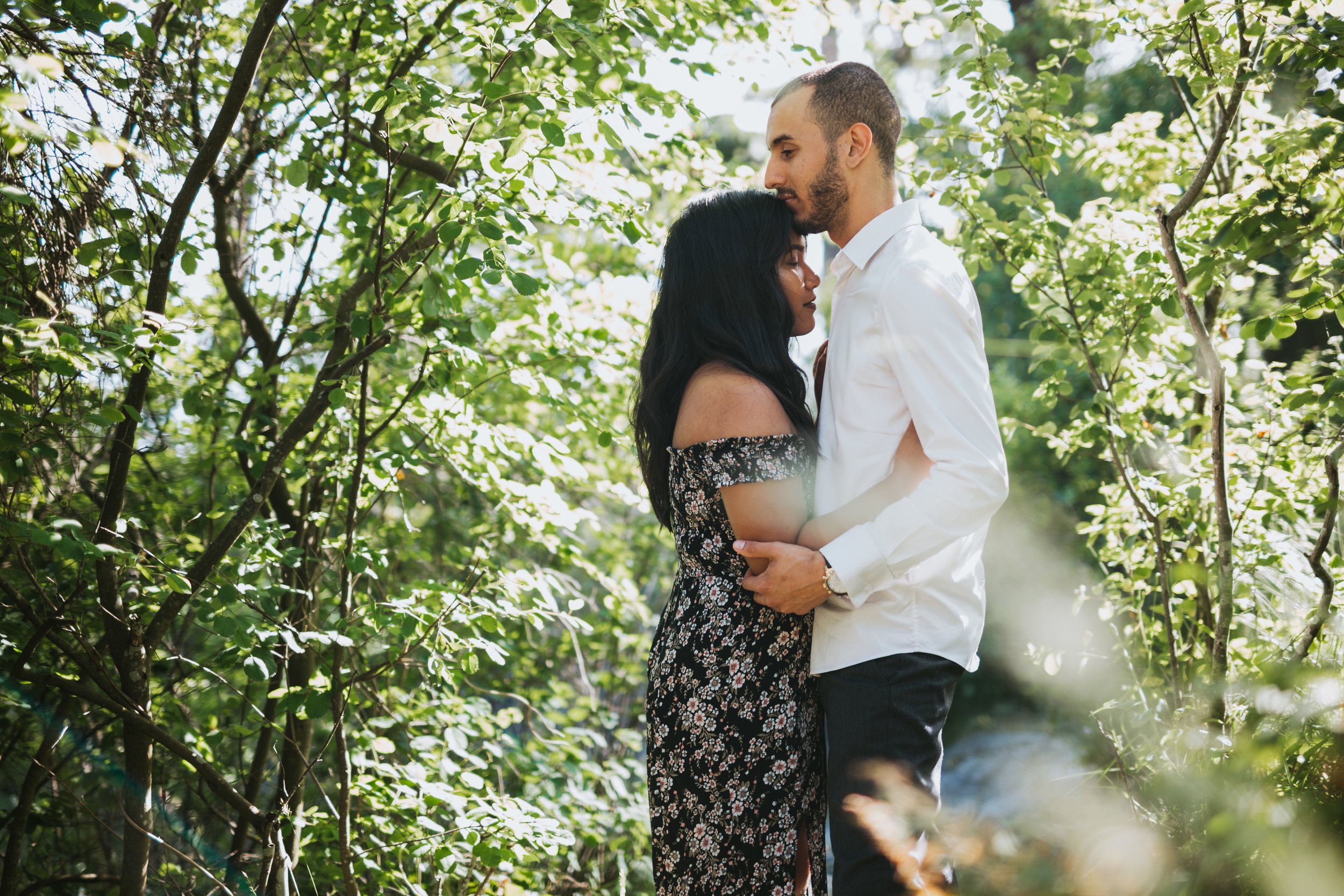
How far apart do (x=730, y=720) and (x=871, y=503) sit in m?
0.51

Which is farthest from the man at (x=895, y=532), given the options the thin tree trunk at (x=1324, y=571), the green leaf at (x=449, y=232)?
the green leaf at (x=449, y=232)

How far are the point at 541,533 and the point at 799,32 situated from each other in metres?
2.08

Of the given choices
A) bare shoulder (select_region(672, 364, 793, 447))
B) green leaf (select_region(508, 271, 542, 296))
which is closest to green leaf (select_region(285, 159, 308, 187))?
green leaf (select_region(508, 271, 542, 296))

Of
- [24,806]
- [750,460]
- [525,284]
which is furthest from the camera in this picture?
[24,806]

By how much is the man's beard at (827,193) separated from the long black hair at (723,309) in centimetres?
7

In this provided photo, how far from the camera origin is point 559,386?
2834 millimetres

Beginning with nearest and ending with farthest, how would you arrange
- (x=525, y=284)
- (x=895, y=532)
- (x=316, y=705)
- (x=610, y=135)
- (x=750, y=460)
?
(x=895, y=532)
(x=750, y=460)
(x=525, y=284)
(x=610, y=135)
(x=316, y=705)

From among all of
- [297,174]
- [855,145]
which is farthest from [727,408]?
[297,174]

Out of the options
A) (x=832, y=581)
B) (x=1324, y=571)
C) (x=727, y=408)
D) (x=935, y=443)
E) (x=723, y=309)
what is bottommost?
(x=1324, y=571)

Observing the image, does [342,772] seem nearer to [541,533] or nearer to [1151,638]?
[541,533]

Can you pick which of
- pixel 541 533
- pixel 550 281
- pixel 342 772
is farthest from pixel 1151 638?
pixel 342 772

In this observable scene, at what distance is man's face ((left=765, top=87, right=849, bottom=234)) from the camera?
6.66ft

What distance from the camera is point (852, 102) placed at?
2043 mm

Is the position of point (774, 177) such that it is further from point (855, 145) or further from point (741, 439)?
point (741, 439)
